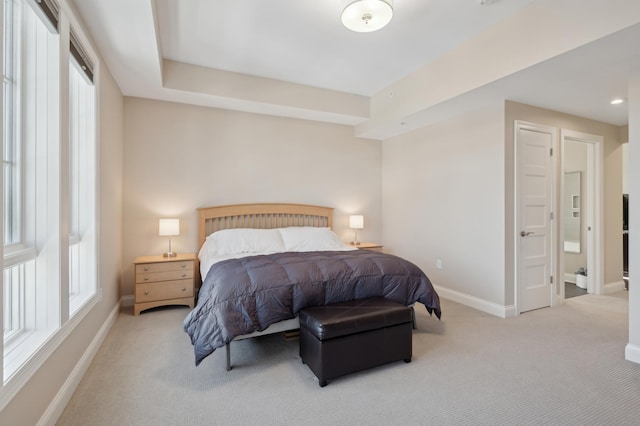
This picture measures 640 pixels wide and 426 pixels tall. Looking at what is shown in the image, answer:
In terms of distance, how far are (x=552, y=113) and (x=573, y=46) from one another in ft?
6.20

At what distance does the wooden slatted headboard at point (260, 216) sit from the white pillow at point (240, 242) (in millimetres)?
280

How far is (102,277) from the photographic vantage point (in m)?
2.80

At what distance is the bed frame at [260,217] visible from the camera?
4074 millimetres

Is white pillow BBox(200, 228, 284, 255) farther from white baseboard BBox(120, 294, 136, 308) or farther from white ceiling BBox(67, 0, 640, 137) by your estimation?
white ceiling BBox(67, 0, 640, 137)

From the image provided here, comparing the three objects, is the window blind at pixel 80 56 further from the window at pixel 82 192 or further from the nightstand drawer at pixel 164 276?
the nightstand drawer at pixel 164 276

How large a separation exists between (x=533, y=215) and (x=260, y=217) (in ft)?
11.3

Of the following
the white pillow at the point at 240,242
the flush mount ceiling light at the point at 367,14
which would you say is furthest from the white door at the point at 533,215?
the white pillow at the point at 240,242

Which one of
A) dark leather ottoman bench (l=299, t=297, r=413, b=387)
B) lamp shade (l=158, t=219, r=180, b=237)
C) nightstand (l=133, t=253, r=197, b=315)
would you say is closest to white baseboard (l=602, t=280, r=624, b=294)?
dark leather ottoman bench (l=299, t=297, r=413, b=387)

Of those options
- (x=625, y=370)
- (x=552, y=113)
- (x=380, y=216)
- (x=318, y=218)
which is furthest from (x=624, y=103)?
(x=318, y=218)

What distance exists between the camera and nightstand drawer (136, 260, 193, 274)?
339 centimetres

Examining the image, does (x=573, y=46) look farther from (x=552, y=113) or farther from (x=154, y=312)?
(x=154, y=312)

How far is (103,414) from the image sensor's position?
69.6 inches

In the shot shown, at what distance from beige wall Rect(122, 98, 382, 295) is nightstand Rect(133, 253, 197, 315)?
46 cm

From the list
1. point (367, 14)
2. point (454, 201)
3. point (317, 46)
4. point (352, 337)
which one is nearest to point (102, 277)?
point (352, 337)
